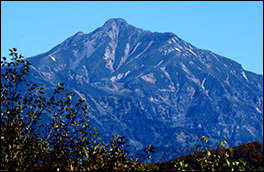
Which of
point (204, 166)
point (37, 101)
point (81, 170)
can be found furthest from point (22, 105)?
point (204, 166)

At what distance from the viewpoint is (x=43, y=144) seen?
25031mm

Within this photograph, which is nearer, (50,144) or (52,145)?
(50,144)

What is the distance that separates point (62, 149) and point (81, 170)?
9.48 feet

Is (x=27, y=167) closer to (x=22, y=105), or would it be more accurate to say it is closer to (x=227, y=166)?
(x=22, y=105)

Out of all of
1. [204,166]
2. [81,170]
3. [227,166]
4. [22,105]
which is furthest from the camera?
[22,105]

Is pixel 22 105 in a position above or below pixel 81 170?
above

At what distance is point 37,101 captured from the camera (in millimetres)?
25234

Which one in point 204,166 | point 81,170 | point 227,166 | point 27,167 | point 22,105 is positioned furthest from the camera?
point 22,105

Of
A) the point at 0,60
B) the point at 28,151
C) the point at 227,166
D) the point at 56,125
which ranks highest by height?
the point at 0,60

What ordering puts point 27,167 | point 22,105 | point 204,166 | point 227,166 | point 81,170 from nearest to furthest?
1. point 227,166
2. point 204,166
3. point 81,170
4. point 27,167
5. point 22,105

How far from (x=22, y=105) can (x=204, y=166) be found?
1179 cm

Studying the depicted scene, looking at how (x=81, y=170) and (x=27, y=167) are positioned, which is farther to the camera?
(x=27, y=167)

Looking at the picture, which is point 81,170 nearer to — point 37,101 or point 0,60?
point 37,101

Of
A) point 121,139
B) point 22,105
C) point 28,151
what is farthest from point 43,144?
point 121,139
